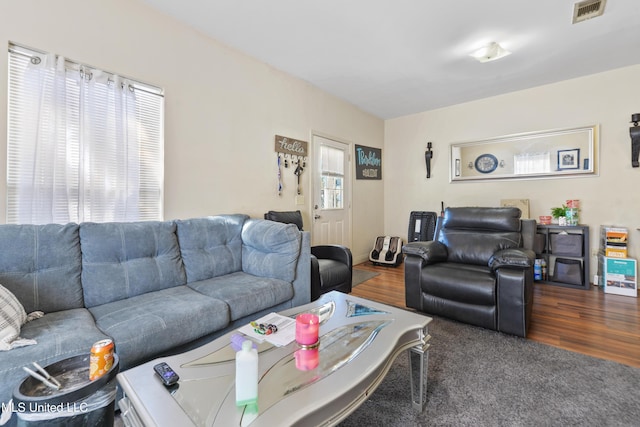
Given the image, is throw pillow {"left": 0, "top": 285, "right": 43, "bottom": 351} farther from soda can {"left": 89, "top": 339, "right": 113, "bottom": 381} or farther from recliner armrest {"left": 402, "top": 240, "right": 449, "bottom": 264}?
recliner armrest {"left": 402, "top": 240, "right": 449, "bottom": 264}

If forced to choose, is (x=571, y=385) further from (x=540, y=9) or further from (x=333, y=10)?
(x=333, y=10)

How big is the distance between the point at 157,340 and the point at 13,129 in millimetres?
1653

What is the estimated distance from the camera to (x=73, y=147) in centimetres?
197

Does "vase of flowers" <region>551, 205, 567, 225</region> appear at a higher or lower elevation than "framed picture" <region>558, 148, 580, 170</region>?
lower

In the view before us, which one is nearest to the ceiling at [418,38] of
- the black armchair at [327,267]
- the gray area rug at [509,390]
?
the black armchair at [327,267]

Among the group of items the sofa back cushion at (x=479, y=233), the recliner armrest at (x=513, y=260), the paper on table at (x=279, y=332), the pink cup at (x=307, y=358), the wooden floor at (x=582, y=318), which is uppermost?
the sofa back cushion at (x=479, y=233)

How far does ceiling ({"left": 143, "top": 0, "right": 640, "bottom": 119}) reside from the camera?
2.33 meters

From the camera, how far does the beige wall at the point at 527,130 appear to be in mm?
3436

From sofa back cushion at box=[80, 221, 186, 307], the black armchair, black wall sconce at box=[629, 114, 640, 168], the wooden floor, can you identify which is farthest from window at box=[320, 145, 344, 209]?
black wall sconce at box=[629, 114, 640, 168]

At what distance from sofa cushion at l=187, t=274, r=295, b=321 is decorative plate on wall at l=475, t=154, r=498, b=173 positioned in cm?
375

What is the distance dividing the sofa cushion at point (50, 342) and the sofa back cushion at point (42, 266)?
12 cm

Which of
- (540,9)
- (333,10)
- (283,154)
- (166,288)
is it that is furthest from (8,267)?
(540,9)

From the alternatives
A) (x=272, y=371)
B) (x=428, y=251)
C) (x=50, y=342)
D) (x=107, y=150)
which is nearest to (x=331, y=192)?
(x=428, y=251)

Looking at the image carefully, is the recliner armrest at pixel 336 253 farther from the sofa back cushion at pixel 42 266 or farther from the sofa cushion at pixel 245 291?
the sofa back cushion at pixel 42 266
